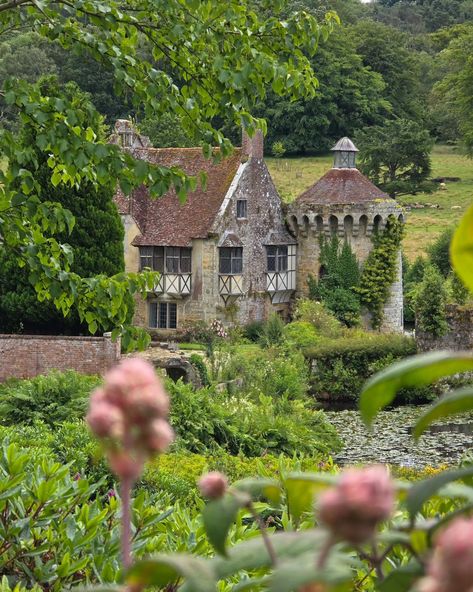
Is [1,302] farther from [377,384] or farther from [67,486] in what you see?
[377,384]

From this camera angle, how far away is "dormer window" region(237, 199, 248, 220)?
34.6 m

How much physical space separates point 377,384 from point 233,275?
1299 inches

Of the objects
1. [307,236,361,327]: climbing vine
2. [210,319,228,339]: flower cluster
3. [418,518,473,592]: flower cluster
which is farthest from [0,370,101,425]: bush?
[307,236,361,327]: climbing vine

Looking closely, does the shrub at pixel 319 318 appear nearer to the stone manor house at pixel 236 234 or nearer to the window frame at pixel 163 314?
the stone manor house at pixel 236 234

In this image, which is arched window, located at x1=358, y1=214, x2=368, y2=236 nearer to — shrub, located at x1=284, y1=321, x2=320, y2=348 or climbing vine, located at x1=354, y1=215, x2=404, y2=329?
climbing vine, located at x1=354, y1=215, x2=404, y2=329

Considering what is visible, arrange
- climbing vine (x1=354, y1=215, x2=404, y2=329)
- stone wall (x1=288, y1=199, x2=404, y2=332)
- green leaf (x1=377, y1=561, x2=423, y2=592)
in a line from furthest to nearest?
1. stone wall (x1=288, y1=199, x2=404, y2=332)
2. climbing vine (x1=354, y1=215, x2=404, y2=329)
3. green leaf (x1=377, y1=561, x2=423, y2=592)

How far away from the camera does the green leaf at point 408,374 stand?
1.33 meters

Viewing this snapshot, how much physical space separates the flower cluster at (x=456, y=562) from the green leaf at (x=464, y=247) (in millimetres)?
523

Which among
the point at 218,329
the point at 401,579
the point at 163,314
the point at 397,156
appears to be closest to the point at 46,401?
the point at 401,579

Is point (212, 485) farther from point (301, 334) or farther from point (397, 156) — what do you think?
point (397, 156)

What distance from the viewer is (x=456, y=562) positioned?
0.81 meters

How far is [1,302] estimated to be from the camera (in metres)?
28.0

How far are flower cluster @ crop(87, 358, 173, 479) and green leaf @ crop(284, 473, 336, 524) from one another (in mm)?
499

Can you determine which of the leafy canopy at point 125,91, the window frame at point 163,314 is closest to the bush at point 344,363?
the window frame at point 163,314
